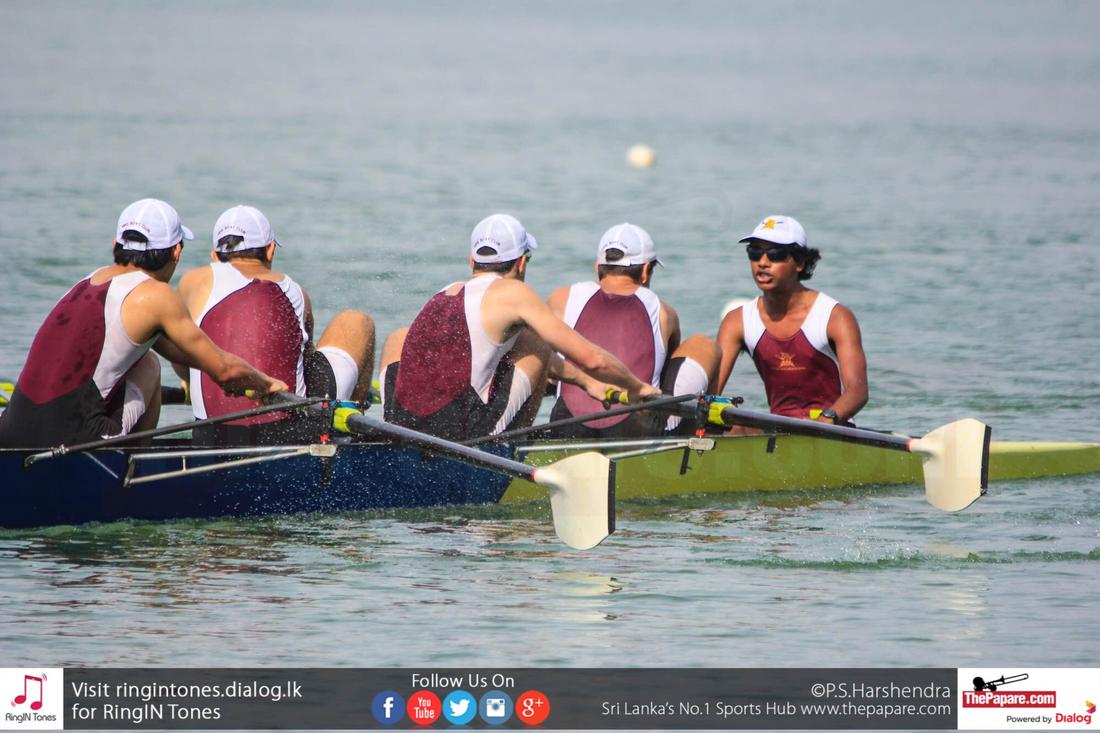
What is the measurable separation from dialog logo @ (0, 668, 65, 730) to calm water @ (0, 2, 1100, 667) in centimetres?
31

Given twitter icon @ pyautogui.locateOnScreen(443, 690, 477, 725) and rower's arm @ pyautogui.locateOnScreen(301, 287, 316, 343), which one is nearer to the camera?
twitter icon @ pyautogui.locateOnScreen(443, 690, 477, 725)

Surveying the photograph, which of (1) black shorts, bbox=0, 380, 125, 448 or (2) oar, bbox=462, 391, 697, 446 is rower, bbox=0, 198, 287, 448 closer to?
(1) black shorts, bbox=0, 380, 125, 448

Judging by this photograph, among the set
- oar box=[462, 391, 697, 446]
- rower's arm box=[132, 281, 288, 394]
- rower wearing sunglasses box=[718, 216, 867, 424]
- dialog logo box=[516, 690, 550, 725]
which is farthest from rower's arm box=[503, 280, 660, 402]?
dialog logo box=[516, 690, 550, 725]

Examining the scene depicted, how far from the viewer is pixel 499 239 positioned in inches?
379

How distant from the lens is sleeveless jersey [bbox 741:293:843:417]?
10.7 metres

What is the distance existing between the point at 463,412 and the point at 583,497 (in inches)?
57.3

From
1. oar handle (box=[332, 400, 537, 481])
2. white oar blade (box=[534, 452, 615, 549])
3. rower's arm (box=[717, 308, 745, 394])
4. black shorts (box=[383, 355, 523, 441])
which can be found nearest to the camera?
white oar blade (box=[534, 452, 615, 549])

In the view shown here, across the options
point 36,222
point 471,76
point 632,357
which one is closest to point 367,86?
point 471,76

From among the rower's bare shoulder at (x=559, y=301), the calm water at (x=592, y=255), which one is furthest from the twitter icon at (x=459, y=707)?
the rower's bare shoulder at (x=559, y=301)

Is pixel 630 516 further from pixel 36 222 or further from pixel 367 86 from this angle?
pixel 367 86

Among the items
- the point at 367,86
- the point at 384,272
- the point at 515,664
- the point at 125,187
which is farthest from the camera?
the point at 367,86

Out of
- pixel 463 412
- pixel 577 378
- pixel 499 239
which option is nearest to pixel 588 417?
pixel 577 378

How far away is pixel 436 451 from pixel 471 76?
41.6 m

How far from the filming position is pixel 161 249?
8.73 m
